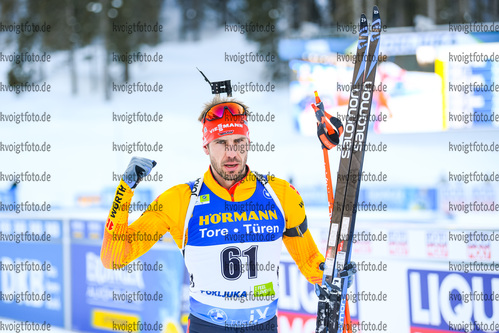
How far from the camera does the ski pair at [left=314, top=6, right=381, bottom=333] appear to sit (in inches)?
116

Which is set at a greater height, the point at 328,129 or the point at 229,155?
the point at 328,129

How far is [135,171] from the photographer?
8.89 ft

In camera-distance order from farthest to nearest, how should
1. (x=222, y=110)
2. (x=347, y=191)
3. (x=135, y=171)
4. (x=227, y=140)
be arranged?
(x=347, y=191), (x=222, y=110), (x=227, y=140), (x=135, y=171)

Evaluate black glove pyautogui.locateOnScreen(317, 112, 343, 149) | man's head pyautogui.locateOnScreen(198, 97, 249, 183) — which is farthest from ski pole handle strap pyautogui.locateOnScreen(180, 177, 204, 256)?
black glove pyautogui.locateOnScreen(317, 112, 343, 149)

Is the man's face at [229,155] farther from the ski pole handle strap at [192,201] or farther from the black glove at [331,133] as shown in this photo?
the black glove at [331,133]

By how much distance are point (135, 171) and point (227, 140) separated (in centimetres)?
51

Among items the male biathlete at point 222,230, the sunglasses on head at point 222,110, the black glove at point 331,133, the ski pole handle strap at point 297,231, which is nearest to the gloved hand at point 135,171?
the male biathlete at point 222,230

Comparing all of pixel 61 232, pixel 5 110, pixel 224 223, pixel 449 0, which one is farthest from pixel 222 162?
pixel 449 0

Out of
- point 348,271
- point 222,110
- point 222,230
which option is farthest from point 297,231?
point 222,110

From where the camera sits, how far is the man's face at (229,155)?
280 cm

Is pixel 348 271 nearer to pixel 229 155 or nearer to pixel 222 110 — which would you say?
pixel 229 155

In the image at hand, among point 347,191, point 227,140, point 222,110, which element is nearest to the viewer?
point 227,140

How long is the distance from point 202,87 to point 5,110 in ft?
34.8

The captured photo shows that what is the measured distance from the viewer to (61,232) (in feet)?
20.0
